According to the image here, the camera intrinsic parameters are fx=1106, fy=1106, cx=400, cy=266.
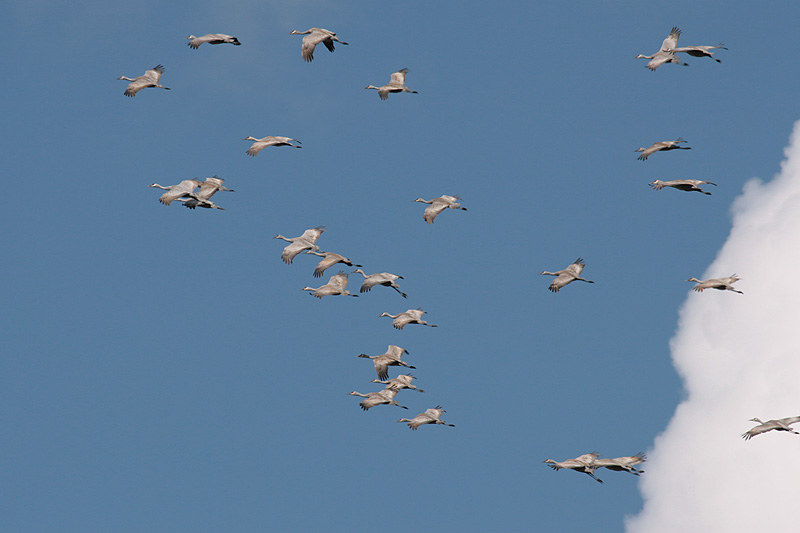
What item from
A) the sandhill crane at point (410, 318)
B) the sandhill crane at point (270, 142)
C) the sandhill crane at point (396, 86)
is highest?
the sandhill crane at point (396, 86)

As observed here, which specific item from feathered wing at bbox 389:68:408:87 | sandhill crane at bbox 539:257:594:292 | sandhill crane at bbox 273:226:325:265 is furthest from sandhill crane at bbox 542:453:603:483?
feathered wing at bbox 389:68:408:87

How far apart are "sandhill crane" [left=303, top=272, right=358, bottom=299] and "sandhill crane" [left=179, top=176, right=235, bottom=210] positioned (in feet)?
20.2

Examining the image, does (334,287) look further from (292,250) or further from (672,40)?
(672,40)

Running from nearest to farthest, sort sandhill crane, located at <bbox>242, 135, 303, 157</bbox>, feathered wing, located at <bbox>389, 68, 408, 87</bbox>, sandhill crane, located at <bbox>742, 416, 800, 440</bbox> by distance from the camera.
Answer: sandhill crane, located at <bbox>742, 416, 800, 440</bbox>
sandhill crane, located at <bbox>242, 135, 303, 157</bbox>
feathered wing, located at <bbox>389, 68, 408, 87</bbox>

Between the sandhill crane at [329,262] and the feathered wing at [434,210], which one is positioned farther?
the feathered wing at [434,210]

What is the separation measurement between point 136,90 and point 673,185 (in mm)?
25277

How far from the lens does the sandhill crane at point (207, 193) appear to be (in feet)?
160

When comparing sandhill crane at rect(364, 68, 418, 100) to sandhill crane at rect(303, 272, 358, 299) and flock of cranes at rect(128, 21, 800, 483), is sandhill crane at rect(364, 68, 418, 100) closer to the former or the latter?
flock of cranes at rect(128, 21, 800, 483)

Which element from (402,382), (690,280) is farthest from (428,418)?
(690,280)

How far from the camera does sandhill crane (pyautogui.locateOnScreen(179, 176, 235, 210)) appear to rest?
4872 cm

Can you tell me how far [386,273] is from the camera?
49188 mm

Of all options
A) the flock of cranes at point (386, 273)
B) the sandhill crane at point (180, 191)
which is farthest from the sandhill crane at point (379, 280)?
the sandhill crane at point (180, 191)

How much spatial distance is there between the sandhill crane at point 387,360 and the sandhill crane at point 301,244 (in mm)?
5832

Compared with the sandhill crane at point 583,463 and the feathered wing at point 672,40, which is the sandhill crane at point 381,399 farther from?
the feathered wing at point 672,40
